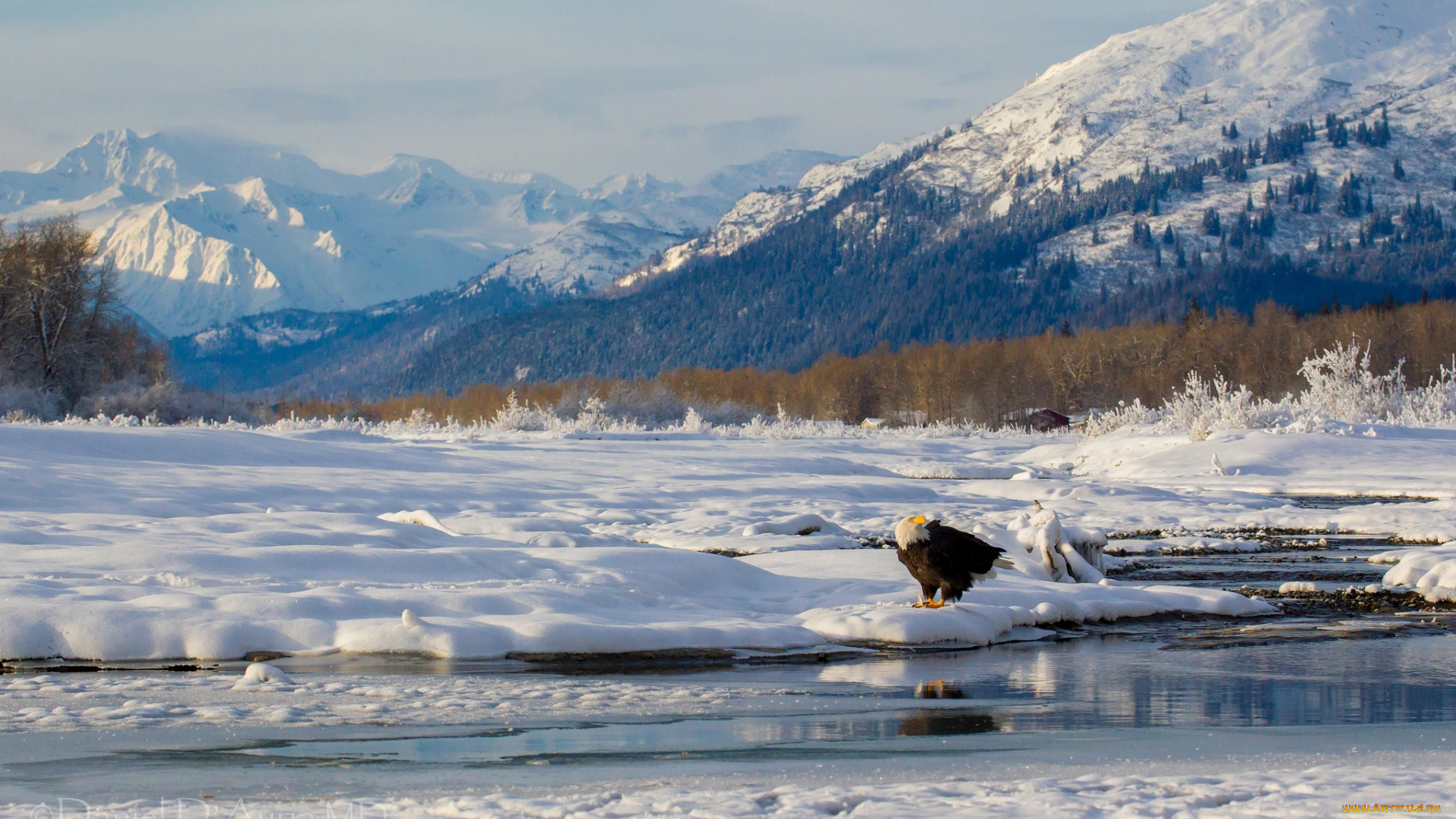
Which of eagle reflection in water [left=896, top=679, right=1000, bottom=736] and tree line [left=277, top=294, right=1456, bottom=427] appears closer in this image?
eagle reflection in water [left=896, top=679, right=1000, bottom=736]

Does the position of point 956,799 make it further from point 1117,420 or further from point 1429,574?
point 1117,420

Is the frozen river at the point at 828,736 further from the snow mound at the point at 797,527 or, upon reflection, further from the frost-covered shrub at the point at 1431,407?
the frost-covered shrub at the point at 1431,407

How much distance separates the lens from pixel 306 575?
37.7 ft

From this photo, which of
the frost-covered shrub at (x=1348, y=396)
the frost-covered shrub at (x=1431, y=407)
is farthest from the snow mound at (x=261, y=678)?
the frost-covered shrub at (x=1348, y=396)

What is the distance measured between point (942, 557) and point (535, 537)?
654 cm

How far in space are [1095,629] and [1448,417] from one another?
3968 centimetres

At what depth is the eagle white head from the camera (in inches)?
420

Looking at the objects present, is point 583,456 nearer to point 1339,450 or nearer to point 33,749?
point 1339,450

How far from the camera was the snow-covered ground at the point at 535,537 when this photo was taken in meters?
9.70

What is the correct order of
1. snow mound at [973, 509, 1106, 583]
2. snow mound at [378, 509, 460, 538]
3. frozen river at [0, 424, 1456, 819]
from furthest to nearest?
snow mound at [378, 509, 460, 538] < snow mound at [973, 509, 1106, 583] < frozen river at [0, 424, 1456, 819]

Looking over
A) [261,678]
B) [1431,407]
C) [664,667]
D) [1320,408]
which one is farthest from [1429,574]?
[1431,407]

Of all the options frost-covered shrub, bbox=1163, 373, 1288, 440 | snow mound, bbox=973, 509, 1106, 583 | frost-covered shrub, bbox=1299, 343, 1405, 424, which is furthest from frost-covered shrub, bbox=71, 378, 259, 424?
frost-covered shrub, bbox=1299, 343, 1405, 424

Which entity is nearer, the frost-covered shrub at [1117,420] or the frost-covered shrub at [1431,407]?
the frost-covered shrub at [1431,407]

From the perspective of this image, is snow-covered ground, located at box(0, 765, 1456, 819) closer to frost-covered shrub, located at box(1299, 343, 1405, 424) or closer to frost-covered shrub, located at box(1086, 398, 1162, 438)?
frost-covered shrub, located at box(1299, 343, 1405, 424)
